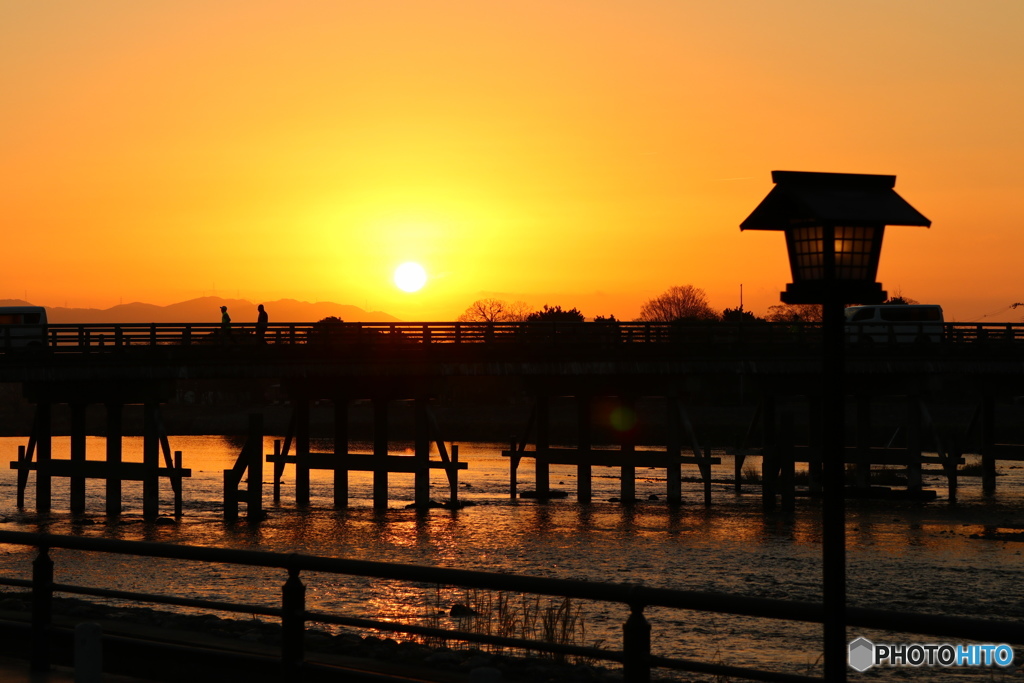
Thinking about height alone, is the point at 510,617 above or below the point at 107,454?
below

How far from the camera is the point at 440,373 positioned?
36.7 m

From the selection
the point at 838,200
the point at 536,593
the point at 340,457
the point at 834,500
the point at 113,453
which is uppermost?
the point at 838,200

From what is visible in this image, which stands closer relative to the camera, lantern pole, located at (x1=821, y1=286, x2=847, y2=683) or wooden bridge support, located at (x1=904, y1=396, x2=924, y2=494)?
lantern pole, located at (x1=821, y1=286, x2=847, y2=683)

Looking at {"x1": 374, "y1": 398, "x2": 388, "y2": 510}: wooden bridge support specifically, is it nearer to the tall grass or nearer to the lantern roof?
the tall grass

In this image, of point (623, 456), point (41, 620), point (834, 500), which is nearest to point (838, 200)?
point (834, 500)

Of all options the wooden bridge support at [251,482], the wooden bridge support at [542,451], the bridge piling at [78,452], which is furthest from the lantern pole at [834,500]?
the wooden bridge support at [542,451]

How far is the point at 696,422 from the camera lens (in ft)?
301

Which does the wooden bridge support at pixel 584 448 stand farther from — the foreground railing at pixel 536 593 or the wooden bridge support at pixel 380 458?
the foreground railing at pixel 536 593

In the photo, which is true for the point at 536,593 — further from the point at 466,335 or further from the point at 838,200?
the point at 466,335

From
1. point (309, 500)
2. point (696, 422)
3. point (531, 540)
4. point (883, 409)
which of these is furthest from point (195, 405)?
point (531, 540)

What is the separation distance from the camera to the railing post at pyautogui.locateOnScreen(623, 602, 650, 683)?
6.52 metres

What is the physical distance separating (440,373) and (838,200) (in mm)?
29586

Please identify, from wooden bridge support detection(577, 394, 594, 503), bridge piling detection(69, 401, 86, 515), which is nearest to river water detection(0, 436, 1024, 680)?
wooden bridge support detection(577, 394, 594, 503)

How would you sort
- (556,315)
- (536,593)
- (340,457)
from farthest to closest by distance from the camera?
(556,315), (340,457), (536,593)
